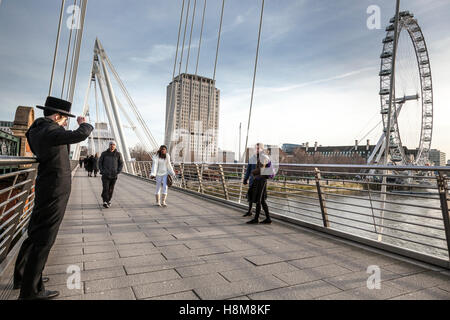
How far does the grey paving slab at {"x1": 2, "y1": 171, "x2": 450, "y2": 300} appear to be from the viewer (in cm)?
261

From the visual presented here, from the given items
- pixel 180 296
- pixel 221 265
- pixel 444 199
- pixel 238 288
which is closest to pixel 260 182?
pixel 221 265

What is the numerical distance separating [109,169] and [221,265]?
5.44 metres

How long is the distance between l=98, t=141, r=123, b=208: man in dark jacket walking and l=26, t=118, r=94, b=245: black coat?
5.20 meters

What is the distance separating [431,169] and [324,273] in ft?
5.31

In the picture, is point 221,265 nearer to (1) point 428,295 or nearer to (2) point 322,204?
(1) point 428,295

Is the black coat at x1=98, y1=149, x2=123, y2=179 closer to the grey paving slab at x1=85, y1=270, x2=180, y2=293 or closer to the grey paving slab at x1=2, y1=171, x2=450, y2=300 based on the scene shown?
the grey paving slab at x1=2, y1=171, x2=450, y2=300

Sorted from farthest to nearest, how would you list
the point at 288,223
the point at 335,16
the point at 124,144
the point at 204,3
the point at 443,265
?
the point at 124,144, the point at 204,3, the point at 335,16, the point at 288,223, the point at 443,265

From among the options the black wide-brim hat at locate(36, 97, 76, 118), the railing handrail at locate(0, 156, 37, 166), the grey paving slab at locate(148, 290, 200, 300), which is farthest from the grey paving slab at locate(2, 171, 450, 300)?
the black wide-brim hat at locate(36, 97, 76, 118)

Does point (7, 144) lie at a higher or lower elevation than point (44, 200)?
higher

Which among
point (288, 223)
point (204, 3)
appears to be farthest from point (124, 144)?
point (288, 223)

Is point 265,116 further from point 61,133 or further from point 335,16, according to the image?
point 61,133

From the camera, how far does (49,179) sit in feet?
7.89

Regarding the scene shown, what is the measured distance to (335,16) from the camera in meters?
11.1
